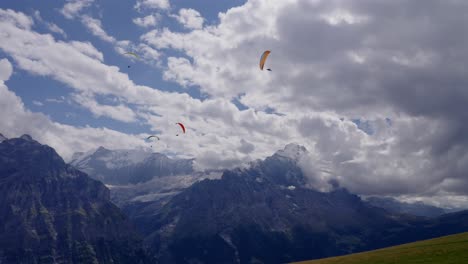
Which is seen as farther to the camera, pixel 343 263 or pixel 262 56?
pixel 262 56

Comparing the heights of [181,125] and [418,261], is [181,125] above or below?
above

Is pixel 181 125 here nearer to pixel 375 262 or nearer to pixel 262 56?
pixel 262 56

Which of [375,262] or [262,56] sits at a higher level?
[262,56]

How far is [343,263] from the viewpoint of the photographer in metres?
92.5

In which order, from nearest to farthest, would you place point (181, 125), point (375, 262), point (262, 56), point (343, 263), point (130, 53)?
point (375, 262)
point (343, 263)
point (262, 56)
point (130, 53)
point (181, 125)

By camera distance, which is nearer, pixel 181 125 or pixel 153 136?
pixel 181 125

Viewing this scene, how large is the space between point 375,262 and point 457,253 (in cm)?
1510

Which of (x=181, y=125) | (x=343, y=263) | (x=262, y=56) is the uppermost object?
(x=262, y=56)

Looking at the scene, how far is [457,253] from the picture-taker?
253 ft

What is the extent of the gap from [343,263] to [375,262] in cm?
1152

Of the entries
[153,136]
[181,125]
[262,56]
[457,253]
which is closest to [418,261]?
[457,253]

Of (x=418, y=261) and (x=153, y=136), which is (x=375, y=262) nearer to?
(x=418, y=261)

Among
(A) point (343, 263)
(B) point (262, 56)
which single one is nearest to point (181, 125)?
(B) point (262, 56)

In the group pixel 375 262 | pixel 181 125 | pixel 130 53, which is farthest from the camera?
pixel 181 125
